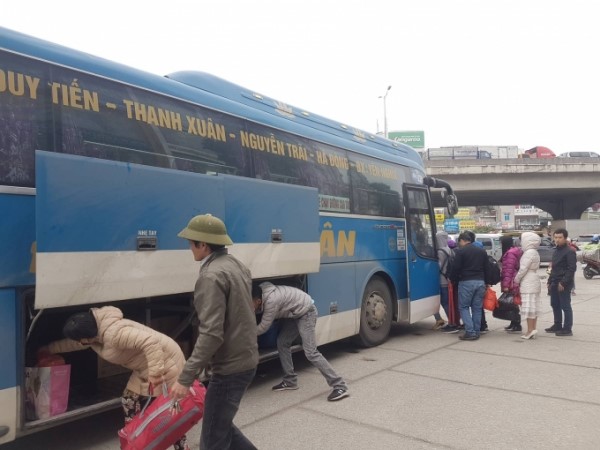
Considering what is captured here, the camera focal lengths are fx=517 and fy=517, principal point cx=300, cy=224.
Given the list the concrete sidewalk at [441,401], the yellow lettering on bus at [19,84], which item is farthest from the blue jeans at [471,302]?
the yellow lettering on bus at [19,84]

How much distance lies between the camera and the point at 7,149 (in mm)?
3543

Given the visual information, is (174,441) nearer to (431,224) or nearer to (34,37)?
(34,37)

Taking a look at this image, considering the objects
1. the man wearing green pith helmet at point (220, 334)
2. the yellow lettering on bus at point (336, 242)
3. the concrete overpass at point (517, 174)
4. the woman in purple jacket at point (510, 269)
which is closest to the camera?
the man wearing green pith helmet at point (220, 334)

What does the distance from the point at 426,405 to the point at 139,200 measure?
336cm

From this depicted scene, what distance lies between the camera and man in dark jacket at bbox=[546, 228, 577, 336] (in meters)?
8.39

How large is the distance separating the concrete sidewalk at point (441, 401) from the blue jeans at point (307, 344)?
9.5 inches

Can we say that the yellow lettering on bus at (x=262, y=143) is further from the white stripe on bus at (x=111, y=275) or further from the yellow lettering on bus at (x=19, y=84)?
the yellow lettering on bus at (x=19, y=84)

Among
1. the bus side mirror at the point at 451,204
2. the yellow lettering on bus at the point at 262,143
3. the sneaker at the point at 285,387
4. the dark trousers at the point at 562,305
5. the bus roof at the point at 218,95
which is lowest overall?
the sneaker at the point at 285,387

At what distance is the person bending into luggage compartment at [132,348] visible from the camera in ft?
11.5

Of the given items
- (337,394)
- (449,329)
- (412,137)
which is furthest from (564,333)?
(412,137)

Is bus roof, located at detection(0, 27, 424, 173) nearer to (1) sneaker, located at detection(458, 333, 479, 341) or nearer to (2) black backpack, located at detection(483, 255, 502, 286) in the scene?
(2) black backpack, located at detection(483, 255, 502, 286)

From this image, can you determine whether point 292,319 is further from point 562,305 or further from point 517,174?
point 517,174

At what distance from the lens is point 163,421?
10.7ft

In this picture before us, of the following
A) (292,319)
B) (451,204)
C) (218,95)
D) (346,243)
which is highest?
(218,95)
